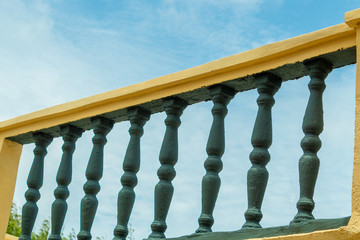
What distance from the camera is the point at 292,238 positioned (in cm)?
292

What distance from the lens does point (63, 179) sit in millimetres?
4344

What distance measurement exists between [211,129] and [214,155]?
16cm

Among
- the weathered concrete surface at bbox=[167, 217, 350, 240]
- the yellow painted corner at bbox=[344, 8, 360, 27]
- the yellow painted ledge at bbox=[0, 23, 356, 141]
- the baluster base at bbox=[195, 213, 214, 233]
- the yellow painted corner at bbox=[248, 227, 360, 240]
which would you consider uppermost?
the yellow painted corner at bbox=[344, 8, 360, 27]

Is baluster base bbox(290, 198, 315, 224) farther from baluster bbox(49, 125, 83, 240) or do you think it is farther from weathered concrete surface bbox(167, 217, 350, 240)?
baluster bbox(49, 125, 83, 240)

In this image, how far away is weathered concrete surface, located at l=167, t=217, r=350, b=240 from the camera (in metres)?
2.95

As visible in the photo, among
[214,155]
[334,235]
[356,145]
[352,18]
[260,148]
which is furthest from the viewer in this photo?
[214,155]

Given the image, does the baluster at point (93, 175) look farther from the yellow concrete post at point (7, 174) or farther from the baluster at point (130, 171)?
the yellow concrete post at point (7, 174)

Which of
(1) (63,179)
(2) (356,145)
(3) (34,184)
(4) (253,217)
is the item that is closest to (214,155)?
(4) (253,217)

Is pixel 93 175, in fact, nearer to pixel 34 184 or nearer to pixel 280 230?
pixel 34 184

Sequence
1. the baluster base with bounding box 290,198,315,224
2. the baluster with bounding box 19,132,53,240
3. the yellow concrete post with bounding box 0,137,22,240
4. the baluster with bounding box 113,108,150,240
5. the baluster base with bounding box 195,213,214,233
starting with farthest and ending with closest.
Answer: the yellow concrete post with bounding box 0,137,22,240
the baluster with bounding box 19,132,53,240
the baluster with bounding box 113,108,150,240
the baluster base with bounding box 195,213,214,233
the baluster base with bounding box 290,198,315,224

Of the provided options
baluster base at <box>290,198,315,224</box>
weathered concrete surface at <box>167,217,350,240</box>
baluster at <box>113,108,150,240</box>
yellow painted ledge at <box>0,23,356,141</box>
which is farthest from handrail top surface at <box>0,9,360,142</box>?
weathered concrete surface at <box>167,217,350,240</box>

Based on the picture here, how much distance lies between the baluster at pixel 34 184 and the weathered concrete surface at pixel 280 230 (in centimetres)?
153

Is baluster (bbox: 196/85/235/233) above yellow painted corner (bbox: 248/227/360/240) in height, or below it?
above

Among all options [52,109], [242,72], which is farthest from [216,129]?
[52,109]
